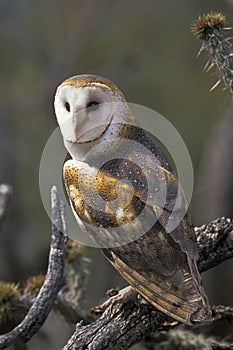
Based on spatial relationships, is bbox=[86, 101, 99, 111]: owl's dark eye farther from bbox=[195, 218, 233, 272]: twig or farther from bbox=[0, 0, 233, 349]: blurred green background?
bbox=[0, 0, 233, 349]: blurred green background

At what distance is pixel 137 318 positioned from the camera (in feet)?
5.79

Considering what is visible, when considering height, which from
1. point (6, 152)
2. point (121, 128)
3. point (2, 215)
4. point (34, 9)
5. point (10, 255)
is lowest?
point (10, 255)

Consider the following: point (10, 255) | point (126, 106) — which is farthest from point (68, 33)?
point (126, 106)

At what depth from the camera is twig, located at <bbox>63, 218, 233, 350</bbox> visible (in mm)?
1707

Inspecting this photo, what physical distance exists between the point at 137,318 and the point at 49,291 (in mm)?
293

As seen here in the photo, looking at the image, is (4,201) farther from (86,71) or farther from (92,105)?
(86,71)

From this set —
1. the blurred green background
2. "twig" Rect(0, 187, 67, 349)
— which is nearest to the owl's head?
"twig" Rect(0, 187, 67, 349)

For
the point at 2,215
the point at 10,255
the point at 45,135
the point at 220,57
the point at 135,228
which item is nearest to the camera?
the point at 135,228

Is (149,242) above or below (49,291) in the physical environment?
above

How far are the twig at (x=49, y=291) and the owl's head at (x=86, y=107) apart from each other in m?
0.30

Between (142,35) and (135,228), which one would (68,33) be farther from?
(135,228)

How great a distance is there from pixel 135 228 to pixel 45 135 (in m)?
3.86

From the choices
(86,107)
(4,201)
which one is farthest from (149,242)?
(4,201)

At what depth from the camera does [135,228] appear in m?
1.70
